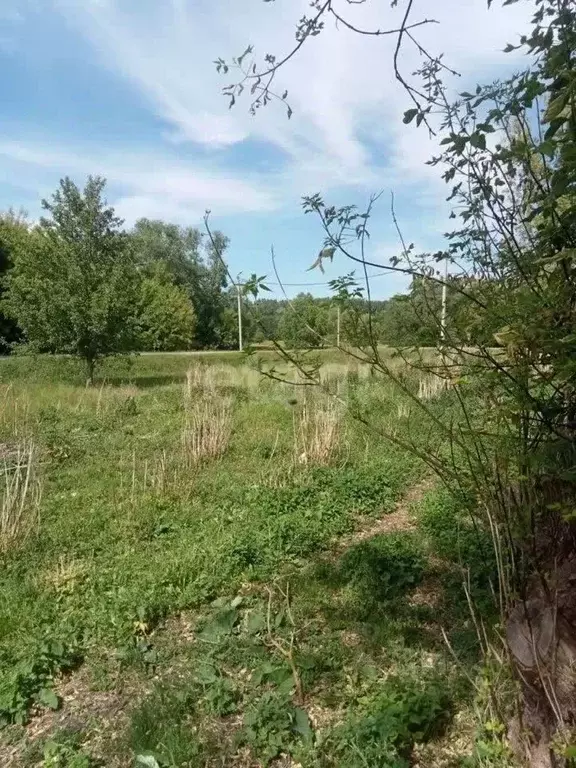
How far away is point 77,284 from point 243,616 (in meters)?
15.0

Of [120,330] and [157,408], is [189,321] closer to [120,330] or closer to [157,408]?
[120,330]

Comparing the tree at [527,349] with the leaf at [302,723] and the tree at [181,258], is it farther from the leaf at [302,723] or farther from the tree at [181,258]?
the tree at [181,258]

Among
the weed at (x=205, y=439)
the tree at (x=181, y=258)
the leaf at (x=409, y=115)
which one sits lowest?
the weed at (x=205, y=439)

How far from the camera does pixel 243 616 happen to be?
358cm

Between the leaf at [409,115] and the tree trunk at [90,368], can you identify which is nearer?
the leaf at [409,115]

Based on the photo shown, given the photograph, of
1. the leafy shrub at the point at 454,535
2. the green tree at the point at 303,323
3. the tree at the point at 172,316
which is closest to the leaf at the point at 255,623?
the leafy shrub at the point at 454,535

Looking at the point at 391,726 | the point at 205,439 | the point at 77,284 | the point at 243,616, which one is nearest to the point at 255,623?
the point at 243,616

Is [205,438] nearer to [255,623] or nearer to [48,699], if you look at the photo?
[255,623]

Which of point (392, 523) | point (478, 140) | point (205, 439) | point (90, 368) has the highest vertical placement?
point (478, 140)

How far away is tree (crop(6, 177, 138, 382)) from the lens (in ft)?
54.9

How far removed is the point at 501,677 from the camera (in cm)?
230

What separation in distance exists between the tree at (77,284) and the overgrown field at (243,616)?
10.4 metres

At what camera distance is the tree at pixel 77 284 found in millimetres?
16734

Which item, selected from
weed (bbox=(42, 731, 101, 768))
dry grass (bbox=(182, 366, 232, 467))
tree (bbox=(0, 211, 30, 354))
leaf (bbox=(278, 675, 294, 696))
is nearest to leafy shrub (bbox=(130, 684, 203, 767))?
weed (bbox=(42, 731, 101, 768))
